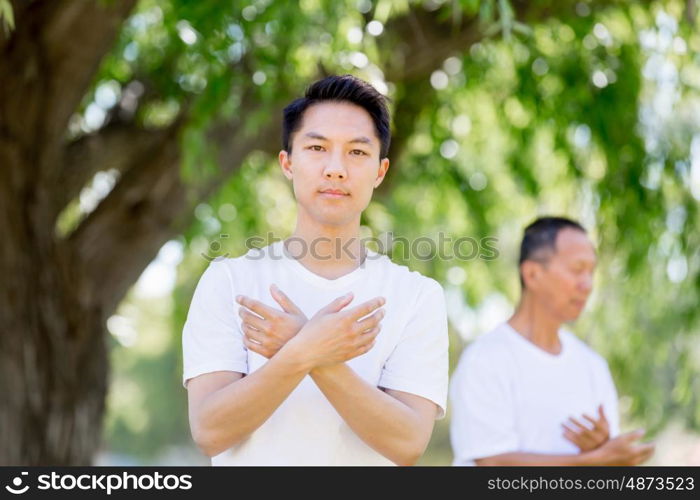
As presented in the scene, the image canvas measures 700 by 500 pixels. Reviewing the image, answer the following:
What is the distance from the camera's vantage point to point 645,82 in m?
5.39

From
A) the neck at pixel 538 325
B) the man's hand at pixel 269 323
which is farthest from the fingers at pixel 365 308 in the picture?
the neck at pixel 538 325

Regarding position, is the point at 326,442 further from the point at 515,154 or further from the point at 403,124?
the point at 515,154

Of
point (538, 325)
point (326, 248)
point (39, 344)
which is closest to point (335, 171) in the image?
point (326, 248)

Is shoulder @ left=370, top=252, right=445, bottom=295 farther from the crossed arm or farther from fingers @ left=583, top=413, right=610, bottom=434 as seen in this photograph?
fingers @ left=583, top=413, right=610, bottom=434

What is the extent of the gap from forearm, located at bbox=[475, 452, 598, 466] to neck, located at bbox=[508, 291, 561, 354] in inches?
16.5

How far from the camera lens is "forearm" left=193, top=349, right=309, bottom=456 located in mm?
1814

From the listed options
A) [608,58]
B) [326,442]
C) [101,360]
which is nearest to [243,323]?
[326,442]

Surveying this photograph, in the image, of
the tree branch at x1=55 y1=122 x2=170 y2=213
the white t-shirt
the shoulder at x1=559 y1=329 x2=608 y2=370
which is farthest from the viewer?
the tree branch at x1=55 y1=122 x2=170 y2=213

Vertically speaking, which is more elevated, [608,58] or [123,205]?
[608,58]

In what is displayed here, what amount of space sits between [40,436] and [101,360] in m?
0.52

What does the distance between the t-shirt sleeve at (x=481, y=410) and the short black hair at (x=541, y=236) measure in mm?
399

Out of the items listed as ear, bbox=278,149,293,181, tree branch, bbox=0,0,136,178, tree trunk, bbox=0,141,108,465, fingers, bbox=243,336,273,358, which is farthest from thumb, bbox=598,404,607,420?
tree trunk, bbox=0,141,108,465

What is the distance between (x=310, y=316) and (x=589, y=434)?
1.44m

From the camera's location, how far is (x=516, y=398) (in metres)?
3.21
